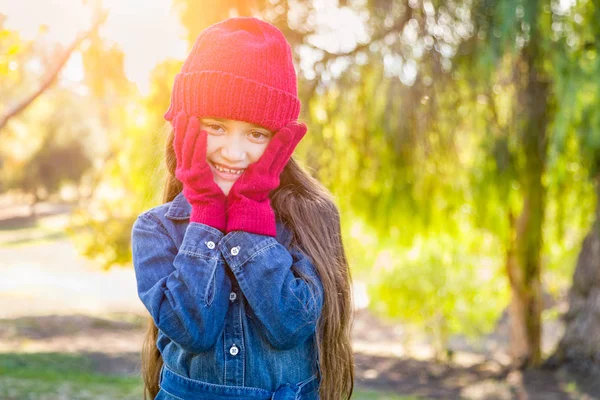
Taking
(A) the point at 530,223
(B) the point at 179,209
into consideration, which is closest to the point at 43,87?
(B) the point at 179,209

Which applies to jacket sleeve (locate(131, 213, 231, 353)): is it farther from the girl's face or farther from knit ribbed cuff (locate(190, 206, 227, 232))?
the girl's face

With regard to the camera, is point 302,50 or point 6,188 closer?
point 302,50

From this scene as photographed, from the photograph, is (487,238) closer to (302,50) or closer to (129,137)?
(302,50)

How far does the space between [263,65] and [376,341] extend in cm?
1302

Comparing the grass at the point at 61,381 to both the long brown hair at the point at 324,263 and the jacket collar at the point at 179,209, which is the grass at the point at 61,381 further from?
the jacket collar at the point at 179,209

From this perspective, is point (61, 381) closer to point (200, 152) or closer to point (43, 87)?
point (43, 87)

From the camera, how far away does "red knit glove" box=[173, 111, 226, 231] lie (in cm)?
177

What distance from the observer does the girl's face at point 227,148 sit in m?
1.84

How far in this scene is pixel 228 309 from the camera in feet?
5.91

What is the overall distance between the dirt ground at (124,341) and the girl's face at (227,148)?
1438 millimetres

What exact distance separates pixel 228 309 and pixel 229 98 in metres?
0.56

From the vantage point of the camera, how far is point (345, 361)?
6.45ft

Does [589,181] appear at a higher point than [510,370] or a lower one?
higher

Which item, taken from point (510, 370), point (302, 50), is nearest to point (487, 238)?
point (510, 370)
